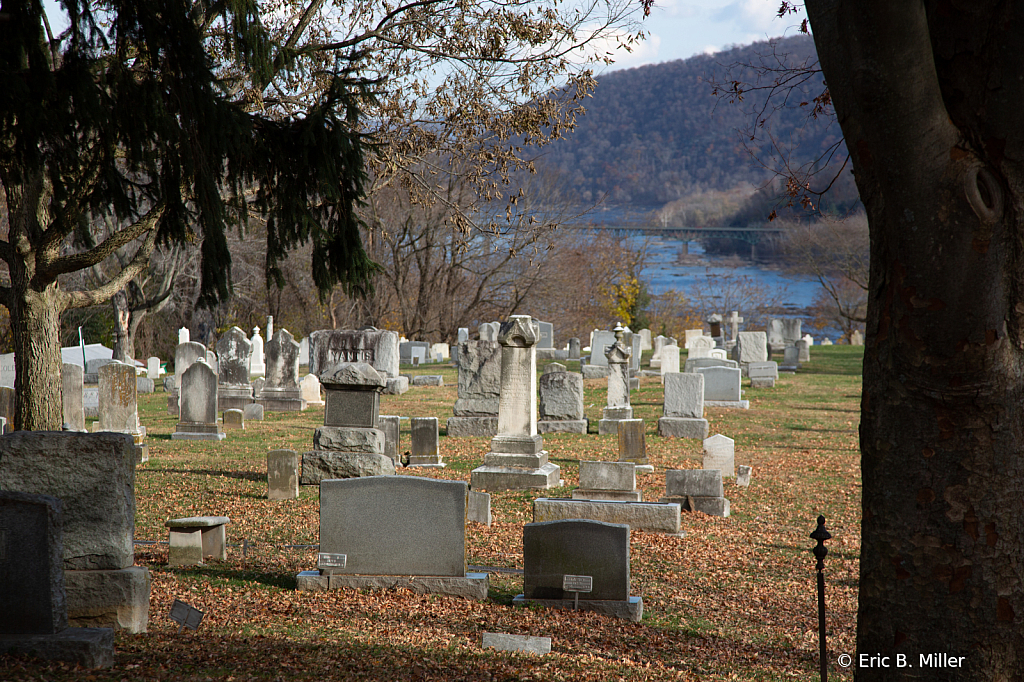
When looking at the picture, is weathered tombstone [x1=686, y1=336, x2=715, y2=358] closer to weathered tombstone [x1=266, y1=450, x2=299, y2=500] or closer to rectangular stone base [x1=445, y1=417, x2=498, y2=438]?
rectangular stone base [x1=445, y1=417, x2=498, y2=438]

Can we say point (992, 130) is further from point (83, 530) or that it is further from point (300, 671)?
point (83, 530)

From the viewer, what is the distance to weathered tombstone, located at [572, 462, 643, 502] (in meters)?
10.1

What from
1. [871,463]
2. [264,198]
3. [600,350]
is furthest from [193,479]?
[600,350]

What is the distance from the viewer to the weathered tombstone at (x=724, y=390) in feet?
63.6

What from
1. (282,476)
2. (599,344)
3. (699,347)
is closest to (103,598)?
(282,476)

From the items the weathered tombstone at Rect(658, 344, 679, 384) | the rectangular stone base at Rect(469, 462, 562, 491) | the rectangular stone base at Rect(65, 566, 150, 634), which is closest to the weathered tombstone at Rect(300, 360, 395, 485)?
the rectangular stone base at Rect(469, 462, 562, 491)

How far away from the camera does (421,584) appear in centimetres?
648

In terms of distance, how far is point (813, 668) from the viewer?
542cm

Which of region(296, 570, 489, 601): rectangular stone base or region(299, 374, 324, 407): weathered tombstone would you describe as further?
region(299, 374, 324, 407): weathered tombstone

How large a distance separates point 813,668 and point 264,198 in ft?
21.5

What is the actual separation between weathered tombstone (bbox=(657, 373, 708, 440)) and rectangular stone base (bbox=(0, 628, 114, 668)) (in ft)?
40.6

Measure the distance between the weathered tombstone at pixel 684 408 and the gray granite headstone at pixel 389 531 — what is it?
9732 mm

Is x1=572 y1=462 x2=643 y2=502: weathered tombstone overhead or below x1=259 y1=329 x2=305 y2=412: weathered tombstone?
below

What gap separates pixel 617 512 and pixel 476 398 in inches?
305
